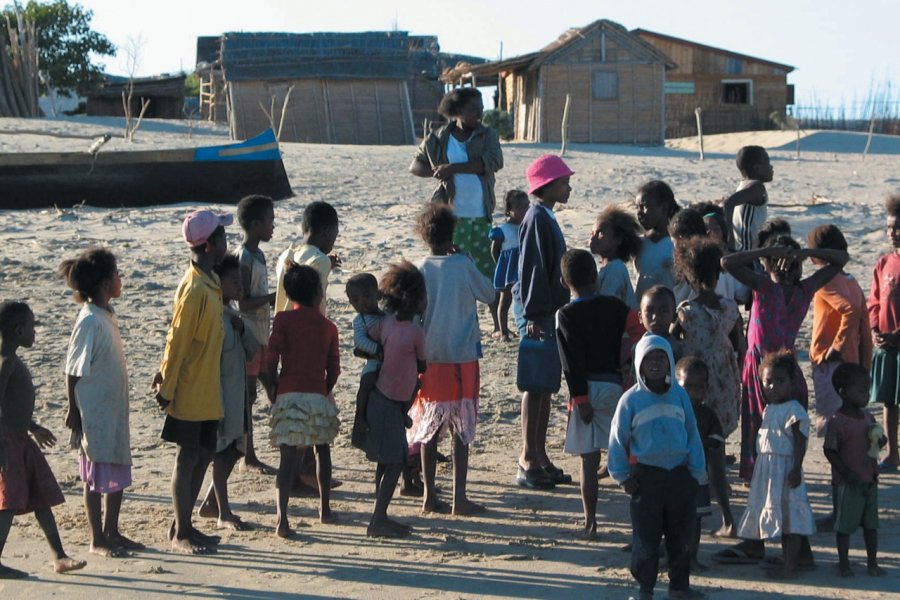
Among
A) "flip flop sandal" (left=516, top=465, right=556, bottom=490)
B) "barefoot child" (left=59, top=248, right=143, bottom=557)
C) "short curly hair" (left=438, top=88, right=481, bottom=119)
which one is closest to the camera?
"barefoot child" (left=59, top=248, right=143, bottom=557)

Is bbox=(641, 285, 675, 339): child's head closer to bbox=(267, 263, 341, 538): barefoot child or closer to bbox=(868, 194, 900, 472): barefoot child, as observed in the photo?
bbox=(267, 263, 341, 538): barefoot child

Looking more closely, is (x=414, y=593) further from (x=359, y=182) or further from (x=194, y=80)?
(x=194, y=80)


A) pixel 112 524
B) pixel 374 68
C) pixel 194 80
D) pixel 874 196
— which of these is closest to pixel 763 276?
pixel 112 524

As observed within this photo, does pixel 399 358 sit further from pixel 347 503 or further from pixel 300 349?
pixel 347 503

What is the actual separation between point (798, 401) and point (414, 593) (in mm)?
1853

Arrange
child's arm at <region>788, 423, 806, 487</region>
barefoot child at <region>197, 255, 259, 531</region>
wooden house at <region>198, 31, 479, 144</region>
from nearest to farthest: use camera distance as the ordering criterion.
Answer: child's arm at <region>788, 423, 806, 487</region>, barefoot child at <region>197, 255, 259, 531</region>, wooden house at <region>198, 31, 479, 144</region>

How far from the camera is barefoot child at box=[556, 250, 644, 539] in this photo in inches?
223

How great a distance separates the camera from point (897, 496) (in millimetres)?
6402

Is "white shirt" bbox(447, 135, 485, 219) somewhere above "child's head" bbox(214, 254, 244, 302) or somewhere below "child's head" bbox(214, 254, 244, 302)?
above

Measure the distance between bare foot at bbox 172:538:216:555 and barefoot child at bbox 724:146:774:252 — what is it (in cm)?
345

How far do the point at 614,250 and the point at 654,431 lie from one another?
148cm

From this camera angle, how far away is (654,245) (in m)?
6.43

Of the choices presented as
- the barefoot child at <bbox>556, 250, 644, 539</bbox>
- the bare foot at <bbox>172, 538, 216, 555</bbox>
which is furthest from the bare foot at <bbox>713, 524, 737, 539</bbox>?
the bare foot at <bbox>172, 538, 216, 555</bbox>

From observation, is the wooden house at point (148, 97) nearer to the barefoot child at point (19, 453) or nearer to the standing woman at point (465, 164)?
the standing woman at point (465, 164)
